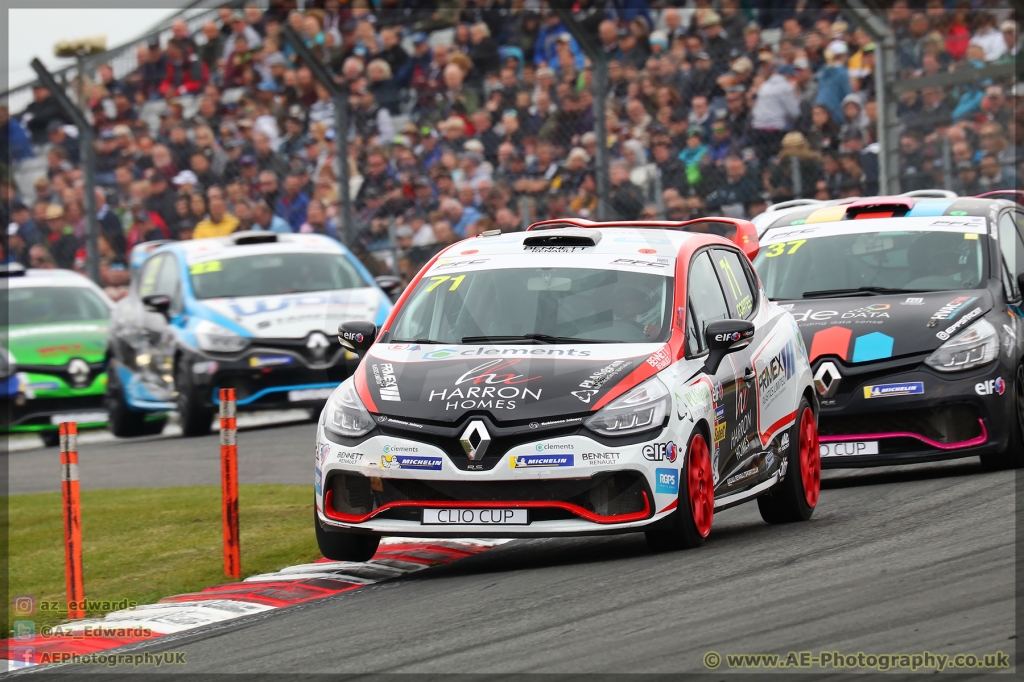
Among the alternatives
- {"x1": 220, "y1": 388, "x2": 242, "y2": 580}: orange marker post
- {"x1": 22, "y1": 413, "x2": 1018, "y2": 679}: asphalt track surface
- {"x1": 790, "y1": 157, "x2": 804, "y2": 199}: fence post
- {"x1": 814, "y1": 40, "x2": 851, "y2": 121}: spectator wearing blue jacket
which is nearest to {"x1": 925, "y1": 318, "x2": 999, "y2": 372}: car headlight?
{"x1": 22, "y1": 413, "x2": 1018, "y2": 679}: asphalt track surface

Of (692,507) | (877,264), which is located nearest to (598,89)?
(877,264)

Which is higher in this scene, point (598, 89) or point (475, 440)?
point (598, 89)

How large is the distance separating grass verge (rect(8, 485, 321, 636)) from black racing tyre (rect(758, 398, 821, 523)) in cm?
252

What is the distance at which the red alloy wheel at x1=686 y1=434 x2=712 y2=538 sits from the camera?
777 cm

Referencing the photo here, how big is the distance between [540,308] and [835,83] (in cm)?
835

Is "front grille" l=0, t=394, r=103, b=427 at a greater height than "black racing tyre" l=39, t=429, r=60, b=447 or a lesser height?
greater

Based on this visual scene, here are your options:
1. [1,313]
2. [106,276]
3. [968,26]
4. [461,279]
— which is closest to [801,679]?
[461,279]

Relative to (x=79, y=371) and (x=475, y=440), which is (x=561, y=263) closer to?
(x=475, y=440)

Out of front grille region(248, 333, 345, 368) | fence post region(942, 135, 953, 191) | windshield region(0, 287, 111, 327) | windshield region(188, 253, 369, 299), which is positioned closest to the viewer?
fence post region(942, 135, 953, 191)

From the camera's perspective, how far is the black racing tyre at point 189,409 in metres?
16.5

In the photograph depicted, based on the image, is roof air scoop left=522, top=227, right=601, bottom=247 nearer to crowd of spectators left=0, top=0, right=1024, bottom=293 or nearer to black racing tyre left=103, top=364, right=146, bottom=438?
crowd of spectators left=0, top=0, right=1024, bottom=293

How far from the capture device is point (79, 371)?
18.7 m

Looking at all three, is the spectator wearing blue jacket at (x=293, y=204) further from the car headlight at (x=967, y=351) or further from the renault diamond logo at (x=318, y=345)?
the car headlight at (x=967, y=351)

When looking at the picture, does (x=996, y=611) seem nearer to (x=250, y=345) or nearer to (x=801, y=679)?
(x=801, y=679)
